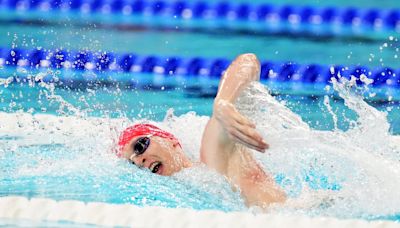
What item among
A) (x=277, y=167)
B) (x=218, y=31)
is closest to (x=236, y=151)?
(x=277, y=167)

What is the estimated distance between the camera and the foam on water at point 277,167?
264 centimetres

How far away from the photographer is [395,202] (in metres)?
2.76

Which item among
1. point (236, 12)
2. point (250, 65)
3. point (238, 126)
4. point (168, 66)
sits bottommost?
point (168, 66)

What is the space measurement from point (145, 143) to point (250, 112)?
37 cm

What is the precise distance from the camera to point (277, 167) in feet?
10.5

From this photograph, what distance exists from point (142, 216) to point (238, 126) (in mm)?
506

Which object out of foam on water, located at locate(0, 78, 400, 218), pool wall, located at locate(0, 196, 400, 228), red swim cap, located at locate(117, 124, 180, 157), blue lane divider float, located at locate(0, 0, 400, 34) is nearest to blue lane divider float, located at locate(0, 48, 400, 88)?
blue lane divider float, located at locate(0, 0, 400, 34)

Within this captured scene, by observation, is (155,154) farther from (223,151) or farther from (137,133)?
(223,151)

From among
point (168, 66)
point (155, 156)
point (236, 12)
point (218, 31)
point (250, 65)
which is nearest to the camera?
point (250, 65)

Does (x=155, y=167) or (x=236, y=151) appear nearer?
(x=236, y=151)

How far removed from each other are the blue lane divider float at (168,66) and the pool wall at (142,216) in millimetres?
2229

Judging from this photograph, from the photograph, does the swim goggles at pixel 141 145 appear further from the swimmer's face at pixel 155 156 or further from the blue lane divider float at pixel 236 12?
the blue lane divider float at pixel 236 12

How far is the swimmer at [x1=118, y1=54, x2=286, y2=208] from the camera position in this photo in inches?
95.0

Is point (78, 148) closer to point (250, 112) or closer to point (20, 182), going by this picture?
point (20, 182)
